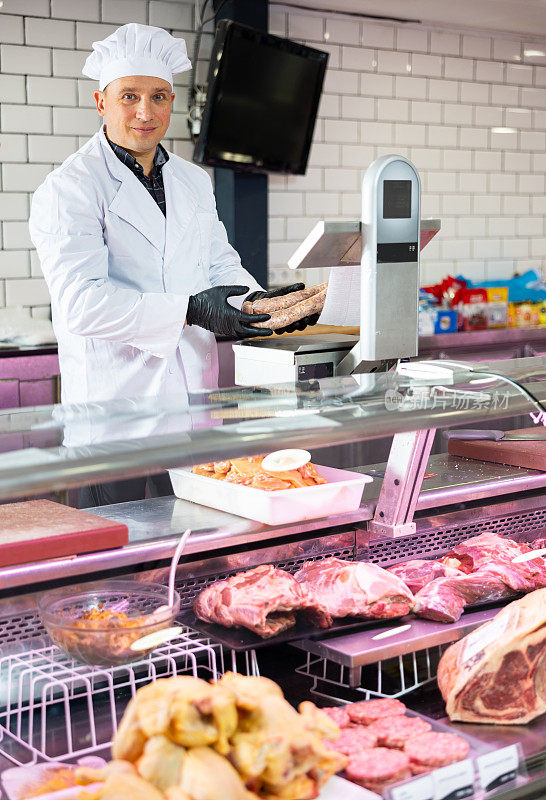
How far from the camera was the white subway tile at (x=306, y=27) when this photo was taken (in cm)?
551

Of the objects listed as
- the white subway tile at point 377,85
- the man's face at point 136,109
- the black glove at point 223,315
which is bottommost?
the black glove at point 223,315

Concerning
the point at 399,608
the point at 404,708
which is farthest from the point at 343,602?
the point at 404,708

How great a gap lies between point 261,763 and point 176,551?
0.60 m

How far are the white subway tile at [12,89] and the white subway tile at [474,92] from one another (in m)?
2.90

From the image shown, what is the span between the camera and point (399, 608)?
183cm

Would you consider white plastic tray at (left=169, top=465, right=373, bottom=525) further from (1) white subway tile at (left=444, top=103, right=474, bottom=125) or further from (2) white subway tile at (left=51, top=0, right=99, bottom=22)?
(1) white subway tile at (left=444, top=103, right=474, bottom=125)

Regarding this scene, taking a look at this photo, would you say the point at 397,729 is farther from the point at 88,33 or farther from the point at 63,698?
the point at 88,33

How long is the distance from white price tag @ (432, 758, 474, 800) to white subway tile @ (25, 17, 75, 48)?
431 cm

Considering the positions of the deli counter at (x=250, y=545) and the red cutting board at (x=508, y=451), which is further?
the red cutting board at (x=508, y=451)

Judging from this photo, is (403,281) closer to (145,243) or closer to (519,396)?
(519,396)

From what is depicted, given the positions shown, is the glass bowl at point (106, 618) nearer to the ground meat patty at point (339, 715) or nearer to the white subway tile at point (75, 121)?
the ground meat patty at point (339, 715)

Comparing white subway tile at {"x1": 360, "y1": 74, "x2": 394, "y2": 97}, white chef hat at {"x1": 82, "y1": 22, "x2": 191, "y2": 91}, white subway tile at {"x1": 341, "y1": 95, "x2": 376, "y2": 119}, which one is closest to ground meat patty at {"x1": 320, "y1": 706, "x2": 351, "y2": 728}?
white chef hat at {"x1": 82, "y1": 22, "x2": 191, "y2": 91}

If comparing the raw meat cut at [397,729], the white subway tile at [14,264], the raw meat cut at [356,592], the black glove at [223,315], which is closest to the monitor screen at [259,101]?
the white subway tile at [14,264]

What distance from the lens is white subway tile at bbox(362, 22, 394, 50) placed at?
19.0 ft
